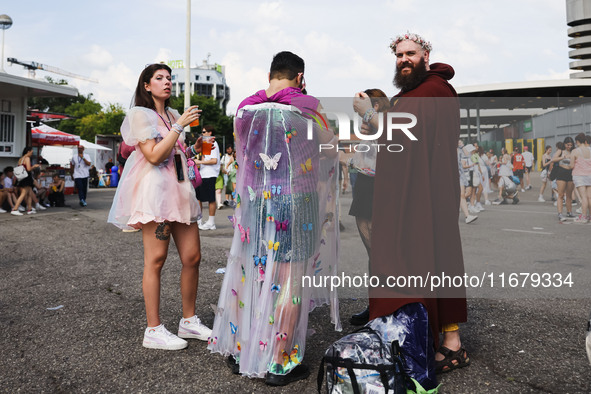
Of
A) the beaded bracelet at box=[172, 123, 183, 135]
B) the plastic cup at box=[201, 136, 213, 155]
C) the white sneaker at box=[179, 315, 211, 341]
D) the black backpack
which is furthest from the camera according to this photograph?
the plastic cup at box=[201, 136, 213, 155]

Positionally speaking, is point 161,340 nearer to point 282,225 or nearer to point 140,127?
point 282,225

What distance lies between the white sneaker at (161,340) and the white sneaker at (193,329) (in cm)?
17

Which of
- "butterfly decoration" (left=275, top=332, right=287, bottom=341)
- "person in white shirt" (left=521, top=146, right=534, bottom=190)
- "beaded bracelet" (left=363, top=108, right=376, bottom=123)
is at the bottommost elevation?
"butterfly decoration" (left=275, top=332, right=287, bottom=341)

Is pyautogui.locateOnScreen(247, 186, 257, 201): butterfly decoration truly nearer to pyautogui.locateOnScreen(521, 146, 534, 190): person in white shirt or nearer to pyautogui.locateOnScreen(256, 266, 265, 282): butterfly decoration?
pyautogui.locateOnScreen(256, 266, 265, 282): butterfly decoration

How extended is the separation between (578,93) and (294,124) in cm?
2931

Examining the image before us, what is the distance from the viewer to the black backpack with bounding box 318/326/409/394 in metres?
2.54

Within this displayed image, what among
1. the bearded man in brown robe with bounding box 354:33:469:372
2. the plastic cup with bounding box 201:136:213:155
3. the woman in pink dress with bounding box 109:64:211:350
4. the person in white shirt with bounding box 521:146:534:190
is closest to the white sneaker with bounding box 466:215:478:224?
the person in white shirt with bounding box 521:146:534:190

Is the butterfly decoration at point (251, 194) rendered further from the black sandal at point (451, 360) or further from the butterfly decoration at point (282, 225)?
the black sandal at point (451, 360)

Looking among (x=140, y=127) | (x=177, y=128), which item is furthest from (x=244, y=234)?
(x=140, y=127)

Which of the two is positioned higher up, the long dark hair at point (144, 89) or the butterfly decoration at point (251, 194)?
the long dark hair at point (144, 89)

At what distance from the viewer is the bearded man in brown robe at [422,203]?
286 centimetres

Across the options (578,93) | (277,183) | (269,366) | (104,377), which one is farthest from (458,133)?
(578,93)

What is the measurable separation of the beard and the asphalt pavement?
155cm

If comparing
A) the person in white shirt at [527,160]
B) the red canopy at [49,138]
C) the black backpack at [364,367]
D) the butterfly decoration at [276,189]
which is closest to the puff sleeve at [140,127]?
the butterfly decoration at [276,189]
